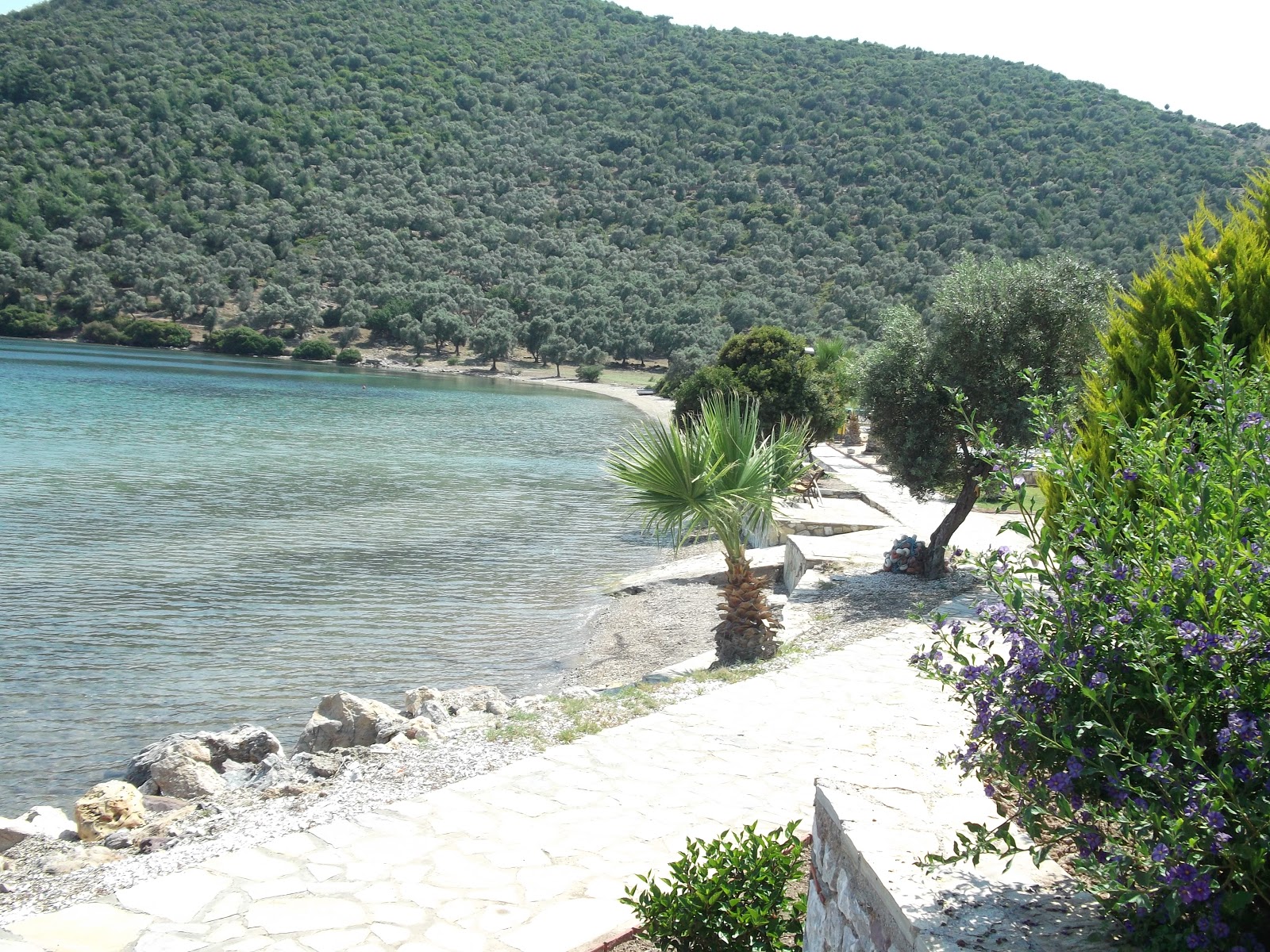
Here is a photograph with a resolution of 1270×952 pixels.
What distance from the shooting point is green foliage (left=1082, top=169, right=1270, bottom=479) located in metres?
5.30

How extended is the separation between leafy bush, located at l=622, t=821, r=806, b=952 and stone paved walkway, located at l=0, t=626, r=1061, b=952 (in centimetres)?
44

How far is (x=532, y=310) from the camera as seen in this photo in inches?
3826

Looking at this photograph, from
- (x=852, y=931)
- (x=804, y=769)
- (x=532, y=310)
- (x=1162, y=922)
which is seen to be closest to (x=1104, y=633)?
(x=1162, y=922)

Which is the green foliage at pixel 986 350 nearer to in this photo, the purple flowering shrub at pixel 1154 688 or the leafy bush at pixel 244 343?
the purple flowering shrub at pixel 1154 688

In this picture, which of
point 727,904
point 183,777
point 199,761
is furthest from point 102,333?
point 727,904

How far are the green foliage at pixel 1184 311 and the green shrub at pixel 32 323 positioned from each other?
98.6 meters

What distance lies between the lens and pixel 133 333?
3391 inches

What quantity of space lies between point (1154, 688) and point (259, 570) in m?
17.2

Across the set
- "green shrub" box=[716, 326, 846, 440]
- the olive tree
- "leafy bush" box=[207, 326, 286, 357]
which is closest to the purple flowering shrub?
the olive tree

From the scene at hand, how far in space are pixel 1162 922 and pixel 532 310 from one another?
9704 centimetres

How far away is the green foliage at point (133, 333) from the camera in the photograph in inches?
3396

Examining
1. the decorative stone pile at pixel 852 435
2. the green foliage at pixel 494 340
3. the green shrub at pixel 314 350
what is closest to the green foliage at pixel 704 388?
the decorative stone pile at pixel 852 435

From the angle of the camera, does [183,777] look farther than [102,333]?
No

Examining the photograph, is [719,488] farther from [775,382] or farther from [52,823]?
[775,382]
